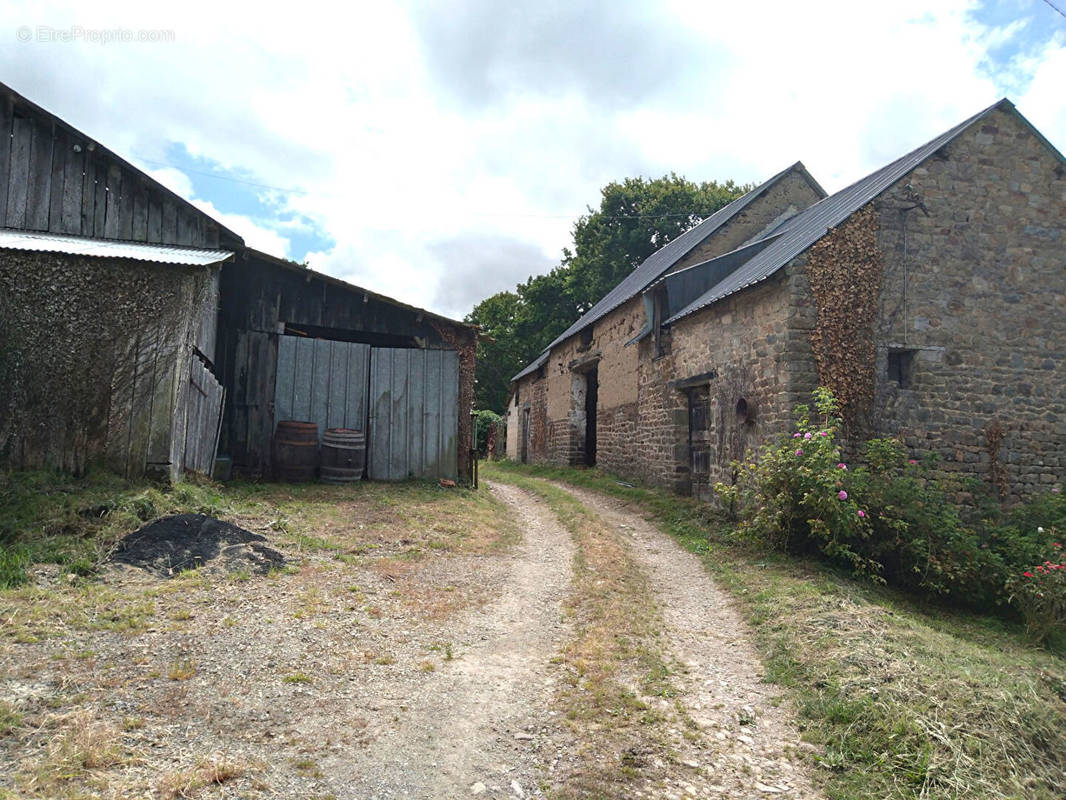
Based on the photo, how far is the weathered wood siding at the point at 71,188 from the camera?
29.8 feet

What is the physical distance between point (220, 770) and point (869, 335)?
31.5ft

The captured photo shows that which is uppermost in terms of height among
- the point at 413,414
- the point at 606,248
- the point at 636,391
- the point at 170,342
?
the point at 606,248

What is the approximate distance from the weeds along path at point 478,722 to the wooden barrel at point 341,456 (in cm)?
541

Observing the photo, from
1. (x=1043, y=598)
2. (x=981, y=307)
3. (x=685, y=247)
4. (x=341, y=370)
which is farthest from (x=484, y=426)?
(x=1043, y=598)

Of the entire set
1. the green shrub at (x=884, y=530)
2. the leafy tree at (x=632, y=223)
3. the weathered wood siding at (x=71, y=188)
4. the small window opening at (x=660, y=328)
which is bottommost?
the green shrub at (x=884, y=530)

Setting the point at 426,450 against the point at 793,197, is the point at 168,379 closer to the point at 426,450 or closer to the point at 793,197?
the point at 426,450

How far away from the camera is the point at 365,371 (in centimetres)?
1119

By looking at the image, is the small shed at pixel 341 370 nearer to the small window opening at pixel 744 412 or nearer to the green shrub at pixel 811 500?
the small window opening at pixel 744 412

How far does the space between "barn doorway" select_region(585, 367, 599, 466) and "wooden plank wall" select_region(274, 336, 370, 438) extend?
9.12 metres

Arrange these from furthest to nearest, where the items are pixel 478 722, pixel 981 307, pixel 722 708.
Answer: pixel 981 307
pixel 722 708
pixel 478 722

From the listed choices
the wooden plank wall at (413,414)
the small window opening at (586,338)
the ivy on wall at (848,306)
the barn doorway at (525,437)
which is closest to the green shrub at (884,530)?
the ivy on wall at (848,306)

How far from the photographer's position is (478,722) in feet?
12.0

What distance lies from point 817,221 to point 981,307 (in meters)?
2.95

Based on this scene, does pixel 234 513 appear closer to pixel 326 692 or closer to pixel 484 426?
pixel 326 692
